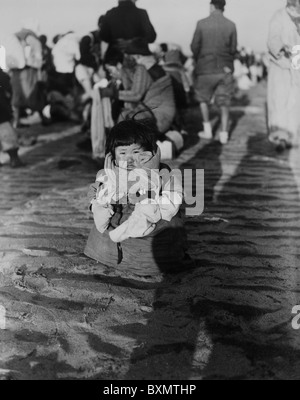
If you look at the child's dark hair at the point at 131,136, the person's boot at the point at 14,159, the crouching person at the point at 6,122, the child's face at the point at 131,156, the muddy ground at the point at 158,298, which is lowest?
the person's boot at the point at 14,159

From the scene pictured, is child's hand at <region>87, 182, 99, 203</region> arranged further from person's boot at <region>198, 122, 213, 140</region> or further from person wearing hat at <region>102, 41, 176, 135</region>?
person's boot at <region>198, 122, 213, 140</region>

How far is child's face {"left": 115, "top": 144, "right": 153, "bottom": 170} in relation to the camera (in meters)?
3.18

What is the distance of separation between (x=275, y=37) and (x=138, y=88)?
176 centimetres

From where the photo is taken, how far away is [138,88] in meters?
6.44

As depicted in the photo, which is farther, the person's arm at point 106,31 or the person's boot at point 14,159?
the person's arm at point 106,31

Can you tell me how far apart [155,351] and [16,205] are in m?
2.83

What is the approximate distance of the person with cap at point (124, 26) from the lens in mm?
6879

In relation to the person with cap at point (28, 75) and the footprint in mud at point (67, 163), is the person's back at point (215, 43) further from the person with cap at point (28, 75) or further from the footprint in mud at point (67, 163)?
the person with cap at point (28, 75)

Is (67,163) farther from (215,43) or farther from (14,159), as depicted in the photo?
(215,43)

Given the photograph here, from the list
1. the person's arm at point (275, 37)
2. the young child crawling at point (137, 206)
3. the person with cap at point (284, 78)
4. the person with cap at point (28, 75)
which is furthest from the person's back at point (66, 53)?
the young child crawling at point (137, 206)

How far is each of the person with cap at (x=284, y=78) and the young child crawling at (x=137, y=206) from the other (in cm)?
389

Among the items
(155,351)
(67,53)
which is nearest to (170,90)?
(67,53)

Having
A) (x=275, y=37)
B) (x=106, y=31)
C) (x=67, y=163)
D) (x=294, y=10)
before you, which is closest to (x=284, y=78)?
(x=275, y=37)
